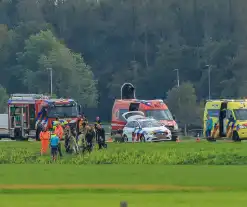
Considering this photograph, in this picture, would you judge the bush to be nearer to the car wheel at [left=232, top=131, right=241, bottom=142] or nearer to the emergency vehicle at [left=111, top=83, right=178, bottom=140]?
the car wheel at [left=232, top=131, right=241, bottom=142]

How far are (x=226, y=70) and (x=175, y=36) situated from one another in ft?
50.2

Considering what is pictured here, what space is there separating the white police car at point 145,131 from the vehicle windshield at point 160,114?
10.1 ft

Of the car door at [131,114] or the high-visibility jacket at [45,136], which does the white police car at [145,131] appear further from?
the high-visibility jacket at [45,136]

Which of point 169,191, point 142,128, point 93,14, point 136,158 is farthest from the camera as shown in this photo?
point 93,14

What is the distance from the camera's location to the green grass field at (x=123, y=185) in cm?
3206

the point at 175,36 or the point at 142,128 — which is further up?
the point at 175,36

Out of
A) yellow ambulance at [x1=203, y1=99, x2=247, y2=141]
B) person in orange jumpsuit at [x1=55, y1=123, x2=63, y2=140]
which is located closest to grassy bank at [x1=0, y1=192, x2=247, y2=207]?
person in orange jumpsuit at [x1=55, y1=123, x2=63, y2=140]

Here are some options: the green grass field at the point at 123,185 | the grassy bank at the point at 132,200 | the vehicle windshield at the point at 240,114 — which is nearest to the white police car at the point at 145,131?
the vehicle windshield at the point at 240,114

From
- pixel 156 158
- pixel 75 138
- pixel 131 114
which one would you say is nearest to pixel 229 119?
pixel 131 114

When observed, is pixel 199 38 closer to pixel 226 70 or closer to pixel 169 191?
pixel 226 70

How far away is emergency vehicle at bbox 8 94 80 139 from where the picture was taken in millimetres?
65750

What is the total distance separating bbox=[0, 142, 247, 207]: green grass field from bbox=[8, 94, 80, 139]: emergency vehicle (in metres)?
17.4

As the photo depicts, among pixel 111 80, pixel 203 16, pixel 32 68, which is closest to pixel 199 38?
pixel 203 16

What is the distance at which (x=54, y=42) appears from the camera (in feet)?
473
